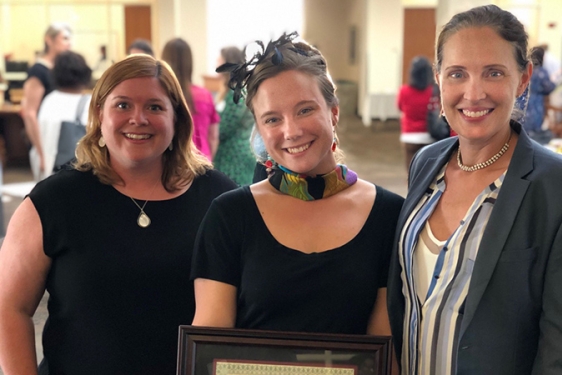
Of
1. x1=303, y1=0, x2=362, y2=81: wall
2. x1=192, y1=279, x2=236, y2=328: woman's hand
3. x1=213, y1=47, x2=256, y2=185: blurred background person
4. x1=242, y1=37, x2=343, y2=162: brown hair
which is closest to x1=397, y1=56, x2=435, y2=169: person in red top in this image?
x1=213, y1=47, x2=256, y2=185: blurred background person

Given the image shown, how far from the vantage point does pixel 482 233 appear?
140cm

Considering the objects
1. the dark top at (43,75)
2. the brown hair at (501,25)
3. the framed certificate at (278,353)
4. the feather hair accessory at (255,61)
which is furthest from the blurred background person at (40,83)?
the brown hair at (501,25)

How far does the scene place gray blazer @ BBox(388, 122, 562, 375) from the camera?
131 cm

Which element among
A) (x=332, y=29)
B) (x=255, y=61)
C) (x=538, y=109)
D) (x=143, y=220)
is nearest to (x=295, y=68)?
(x=255, y=61)

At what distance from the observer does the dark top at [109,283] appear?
1753mm

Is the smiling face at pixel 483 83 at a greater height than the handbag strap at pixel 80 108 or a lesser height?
lesser

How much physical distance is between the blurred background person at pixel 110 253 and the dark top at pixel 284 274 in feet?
0.95

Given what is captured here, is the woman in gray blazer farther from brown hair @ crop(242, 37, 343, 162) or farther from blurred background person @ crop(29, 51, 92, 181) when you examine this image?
blurred background person @ crop(29, 51, 92, 181)

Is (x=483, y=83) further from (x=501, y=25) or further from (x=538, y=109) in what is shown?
(x=538, y=109)

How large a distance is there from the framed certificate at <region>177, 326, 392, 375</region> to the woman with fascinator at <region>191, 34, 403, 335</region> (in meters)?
0.10

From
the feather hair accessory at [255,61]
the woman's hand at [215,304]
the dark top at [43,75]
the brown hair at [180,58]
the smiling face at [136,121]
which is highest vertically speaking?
the dark top at [43,75]

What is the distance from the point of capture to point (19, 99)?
383 inches

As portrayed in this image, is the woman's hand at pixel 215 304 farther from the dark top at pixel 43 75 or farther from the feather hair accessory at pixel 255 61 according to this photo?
the dark top at pixel 43 75

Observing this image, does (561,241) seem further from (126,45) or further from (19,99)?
(126,45)
